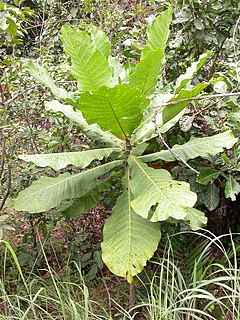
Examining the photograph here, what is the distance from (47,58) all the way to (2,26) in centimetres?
118

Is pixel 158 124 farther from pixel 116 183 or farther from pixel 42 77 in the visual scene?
pixel 116 183

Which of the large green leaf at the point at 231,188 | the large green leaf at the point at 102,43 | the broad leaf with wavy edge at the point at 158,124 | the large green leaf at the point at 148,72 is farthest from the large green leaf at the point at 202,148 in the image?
the large green leaf at the point at 102,43

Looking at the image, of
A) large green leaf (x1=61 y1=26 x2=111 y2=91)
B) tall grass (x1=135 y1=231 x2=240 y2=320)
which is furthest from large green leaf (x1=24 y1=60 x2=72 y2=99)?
tall grass (x1=135 y1=231 x2=240 y2=320)

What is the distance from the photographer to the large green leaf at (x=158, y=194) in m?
1.85

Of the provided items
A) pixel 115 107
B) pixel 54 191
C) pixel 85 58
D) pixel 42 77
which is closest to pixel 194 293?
pixel 54 191

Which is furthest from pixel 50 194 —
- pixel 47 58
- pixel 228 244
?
pixel 47 58

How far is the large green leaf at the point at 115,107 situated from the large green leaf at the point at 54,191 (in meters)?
0.32

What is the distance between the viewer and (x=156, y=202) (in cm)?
194

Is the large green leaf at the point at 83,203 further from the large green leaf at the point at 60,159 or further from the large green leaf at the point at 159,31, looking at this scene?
the large green leaf at the point at 159,31

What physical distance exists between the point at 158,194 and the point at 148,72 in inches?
22.8

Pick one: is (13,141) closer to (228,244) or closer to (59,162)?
(59,162)

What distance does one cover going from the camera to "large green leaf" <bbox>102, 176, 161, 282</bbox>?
6.37 feet

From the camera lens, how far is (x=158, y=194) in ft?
6.47

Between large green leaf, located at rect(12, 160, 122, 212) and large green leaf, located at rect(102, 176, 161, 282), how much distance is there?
0.24 meters
